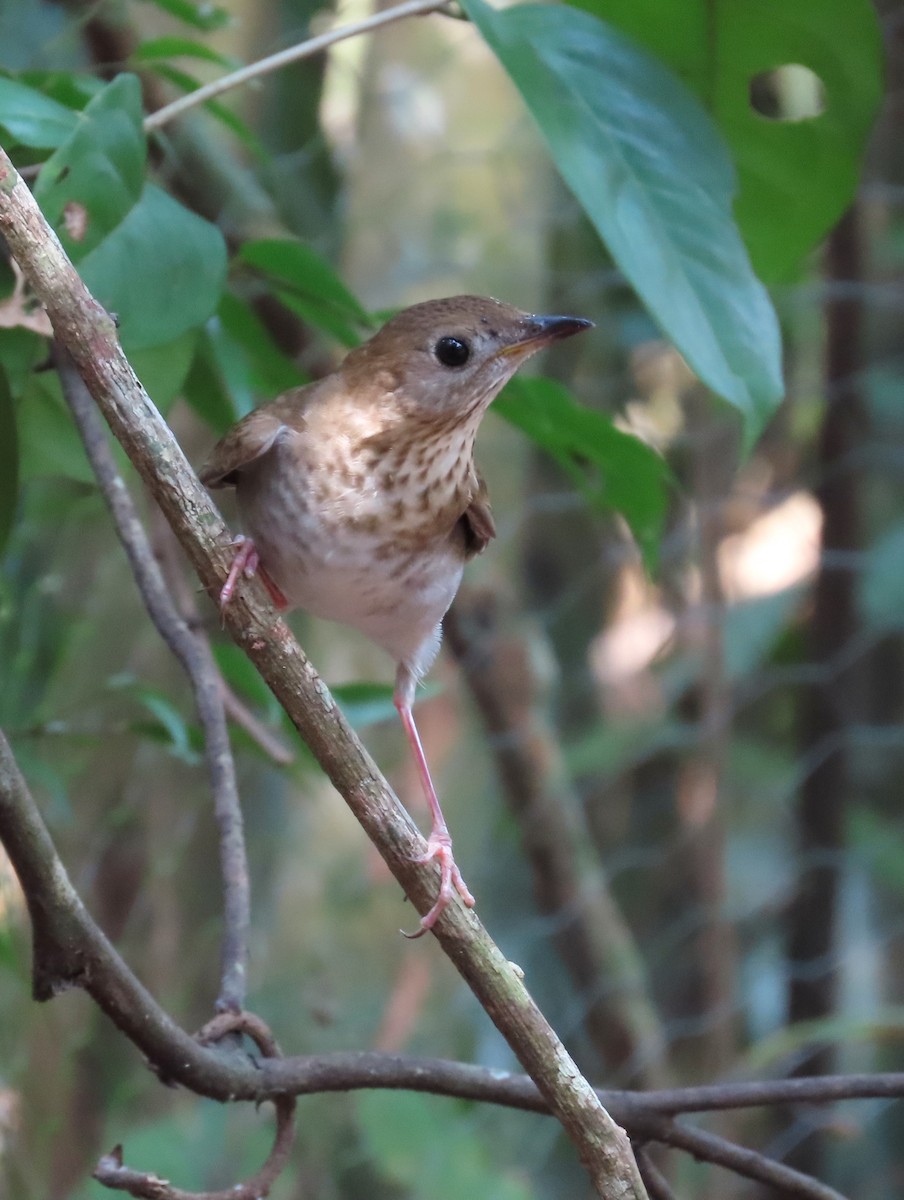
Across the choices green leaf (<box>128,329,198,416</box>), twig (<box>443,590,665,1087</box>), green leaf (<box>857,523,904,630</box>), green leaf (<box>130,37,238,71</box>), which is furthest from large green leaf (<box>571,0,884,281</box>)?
green leaf (<box>857,523,904,630</box>)

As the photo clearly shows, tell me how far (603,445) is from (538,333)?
0.10 metres

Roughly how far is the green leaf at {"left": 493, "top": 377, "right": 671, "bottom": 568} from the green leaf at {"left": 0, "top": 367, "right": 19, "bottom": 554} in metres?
0.39

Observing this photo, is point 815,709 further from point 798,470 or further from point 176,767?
point 176,767

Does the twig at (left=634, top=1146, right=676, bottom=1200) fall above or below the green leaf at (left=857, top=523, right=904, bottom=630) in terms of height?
below

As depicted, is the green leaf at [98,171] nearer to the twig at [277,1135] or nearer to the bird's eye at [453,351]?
the bird's eye at [453,351]

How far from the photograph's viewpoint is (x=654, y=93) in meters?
0.90

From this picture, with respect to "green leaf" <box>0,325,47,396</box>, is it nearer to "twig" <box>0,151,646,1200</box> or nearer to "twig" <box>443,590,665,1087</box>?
"twig" <box>0,151,646,1200</box>

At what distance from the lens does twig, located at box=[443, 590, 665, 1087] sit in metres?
1.88

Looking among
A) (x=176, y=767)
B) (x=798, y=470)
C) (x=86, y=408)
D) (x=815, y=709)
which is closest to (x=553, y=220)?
(x=798, y=470)

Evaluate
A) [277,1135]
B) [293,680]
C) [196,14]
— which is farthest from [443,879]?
[196,14]

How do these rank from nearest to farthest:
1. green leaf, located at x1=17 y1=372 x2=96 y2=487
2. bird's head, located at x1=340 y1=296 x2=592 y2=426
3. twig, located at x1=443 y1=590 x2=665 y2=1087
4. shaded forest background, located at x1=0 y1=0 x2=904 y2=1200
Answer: green leaf, located at x1=17 y1=372 x2=96 y2=487 → bird's head, located at x1=340 y1=296 x2=592 y2=426 → shaded forest background, located at x1=0 y1=0 x2=904 y2=1200 → twig, located at x1=443 y1=590 x2=665 y2=1087

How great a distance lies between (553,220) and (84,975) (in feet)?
5.68

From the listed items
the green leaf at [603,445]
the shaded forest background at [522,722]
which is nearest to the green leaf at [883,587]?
the shaded forest background at [522,722]

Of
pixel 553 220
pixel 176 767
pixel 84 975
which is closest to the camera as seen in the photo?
pixel 84 975
